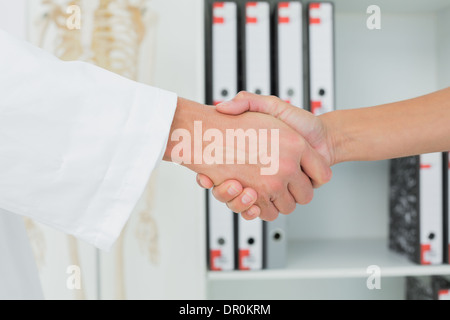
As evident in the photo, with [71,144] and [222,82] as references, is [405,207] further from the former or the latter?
[71,144]

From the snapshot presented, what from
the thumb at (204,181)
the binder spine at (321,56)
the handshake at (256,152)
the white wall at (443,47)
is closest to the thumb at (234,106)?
the handshake at (256,152)

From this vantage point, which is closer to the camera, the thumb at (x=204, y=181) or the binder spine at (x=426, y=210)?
the thumb at (x=204, y=181)

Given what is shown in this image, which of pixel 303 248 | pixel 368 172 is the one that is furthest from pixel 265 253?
pixel 368 172

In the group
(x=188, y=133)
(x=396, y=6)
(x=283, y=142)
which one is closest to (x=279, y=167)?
(x=283, y=142)

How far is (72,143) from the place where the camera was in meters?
0.60

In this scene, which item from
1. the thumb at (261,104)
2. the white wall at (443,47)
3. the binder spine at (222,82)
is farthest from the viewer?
the white wall at (443,47)

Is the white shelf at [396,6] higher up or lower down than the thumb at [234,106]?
higher up

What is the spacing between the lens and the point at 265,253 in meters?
1.05

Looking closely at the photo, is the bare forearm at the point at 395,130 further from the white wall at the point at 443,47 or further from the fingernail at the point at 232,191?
the white wall at the point at 443,47

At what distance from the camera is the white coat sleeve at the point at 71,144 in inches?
22.8

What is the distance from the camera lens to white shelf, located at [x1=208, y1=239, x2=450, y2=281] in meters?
1.03

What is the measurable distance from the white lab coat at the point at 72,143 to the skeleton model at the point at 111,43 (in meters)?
0.44

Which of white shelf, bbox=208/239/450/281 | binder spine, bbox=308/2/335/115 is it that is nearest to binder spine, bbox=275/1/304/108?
binder spine, bbox=308/2/335/115

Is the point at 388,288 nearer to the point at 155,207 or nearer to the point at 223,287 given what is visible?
the point at 223,287
